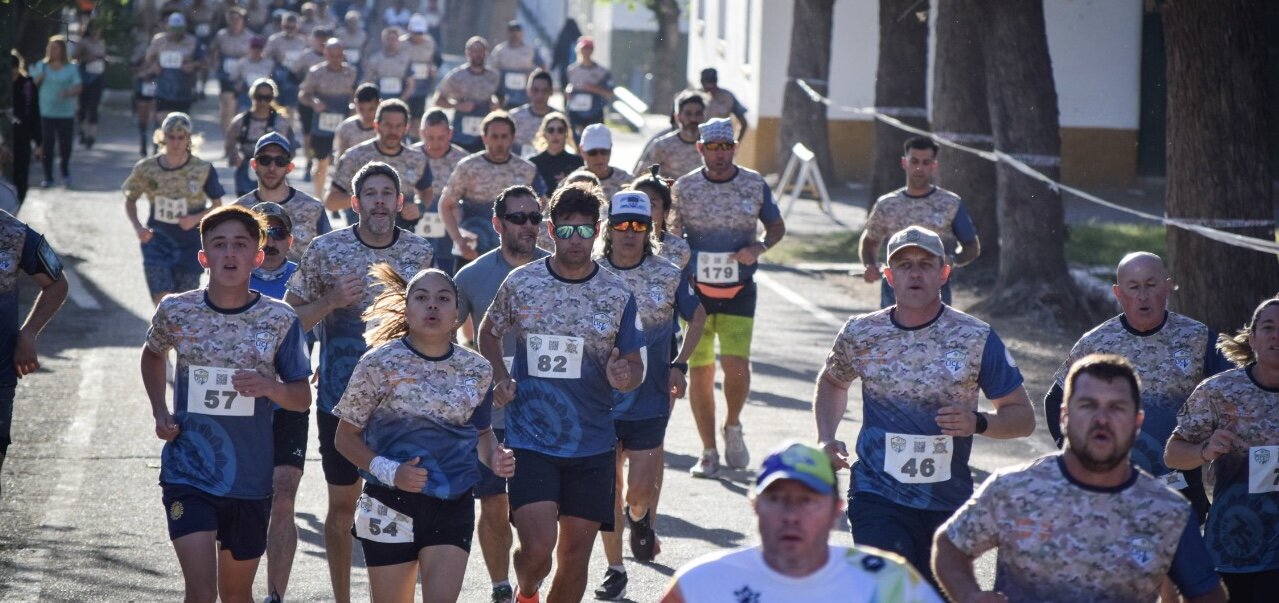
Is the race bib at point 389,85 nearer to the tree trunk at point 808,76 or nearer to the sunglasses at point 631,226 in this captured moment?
the tree trunk at point 808,76

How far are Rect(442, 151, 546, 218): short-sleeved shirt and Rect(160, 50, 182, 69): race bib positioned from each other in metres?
15.7

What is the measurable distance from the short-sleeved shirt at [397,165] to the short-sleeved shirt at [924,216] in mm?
3166

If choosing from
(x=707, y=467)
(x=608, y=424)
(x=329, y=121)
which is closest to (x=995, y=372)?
(x=608, y=424)

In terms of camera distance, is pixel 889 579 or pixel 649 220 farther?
pixel 649 220

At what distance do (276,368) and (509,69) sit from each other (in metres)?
19.7

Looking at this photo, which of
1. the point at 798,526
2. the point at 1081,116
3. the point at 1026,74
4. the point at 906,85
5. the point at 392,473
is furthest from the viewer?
the point at 1081,116

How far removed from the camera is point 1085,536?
15.9ft

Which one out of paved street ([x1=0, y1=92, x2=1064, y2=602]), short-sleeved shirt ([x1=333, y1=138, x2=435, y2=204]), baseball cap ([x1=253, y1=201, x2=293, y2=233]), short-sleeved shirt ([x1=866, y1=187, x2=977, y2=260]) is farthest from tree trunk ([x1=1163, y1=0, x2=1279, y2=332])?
baseball cap ([x1=253, y1=201, x2=293, y2=233])

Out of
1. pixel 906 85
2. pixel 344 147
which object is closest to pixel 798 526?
pixel 344 147

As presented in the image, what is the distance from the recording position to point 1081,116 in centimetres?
2923

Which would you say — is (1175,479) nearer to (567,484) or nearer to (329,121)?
(567,484)

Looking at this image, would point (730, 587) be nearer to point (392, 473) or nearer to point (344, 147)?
point (392, 473)

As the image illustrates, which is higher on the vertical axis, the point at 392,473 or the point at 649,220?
the point at 649,220

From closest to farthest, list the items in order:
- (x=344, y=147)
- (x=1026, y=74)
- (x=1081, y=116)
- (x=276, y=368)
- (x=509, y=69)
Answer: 1. (x=276, y=368)
2. (x=344, y=147)
3. (x=1026, y=74)
4. (x=509, y=69)
5. (x=1081, y=116)
